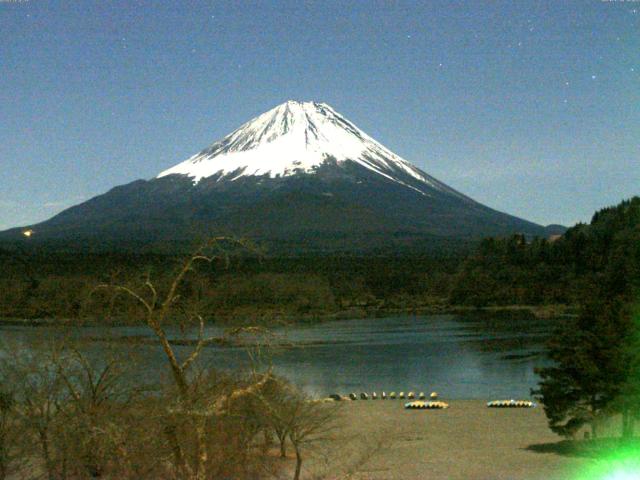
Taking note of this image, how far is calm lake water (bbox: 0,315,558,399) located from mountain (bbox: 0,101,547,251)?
6433 cm

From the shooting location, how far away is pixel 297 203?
519 feet

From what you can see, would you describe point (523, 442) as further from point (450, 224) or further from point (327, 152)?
point (327, 152)

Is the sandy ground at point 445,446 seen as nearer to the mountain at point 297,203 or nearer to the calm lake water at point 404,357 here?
the calm lake water at point 404,357

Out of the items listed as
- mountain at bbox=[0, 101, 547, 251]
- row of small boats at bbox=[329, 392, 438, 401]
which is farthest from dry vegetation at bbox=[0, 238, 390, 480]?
mountain at bbox=[0, 101, 547, 251]

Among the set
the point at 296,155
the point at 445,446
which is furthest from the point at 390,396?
the point at 296,155

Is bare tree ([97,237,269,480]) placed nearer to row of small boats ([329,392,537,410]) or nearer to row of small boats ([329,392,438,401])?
row of small boats ([329,392,537,410])

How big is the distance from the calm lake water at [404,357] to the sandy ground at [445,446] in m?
3.23

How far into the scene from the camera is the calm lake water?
32.7m

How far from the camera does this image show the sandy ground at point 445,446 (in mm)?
15773

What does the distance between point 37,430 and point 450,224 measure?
143 m

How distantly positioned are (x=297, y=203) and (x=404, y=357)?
115003mm

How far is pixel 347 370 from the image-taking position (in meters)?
38.8

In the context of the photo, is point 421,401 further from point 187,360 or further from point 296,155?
point 296,155

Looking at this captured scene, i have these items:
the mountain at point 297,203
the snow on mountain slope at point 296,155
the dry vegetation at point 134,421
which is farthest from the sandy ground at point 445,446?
the snow on mountain slope at point 296,155
